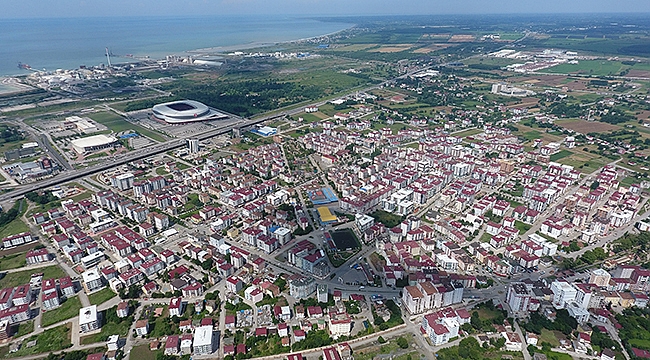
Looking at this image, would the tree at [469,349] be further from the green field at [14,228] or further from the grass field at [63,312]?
the green field at [14,228]

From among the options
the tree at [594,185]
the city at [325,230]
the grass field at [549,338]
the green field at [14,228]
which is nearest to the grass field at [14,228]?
the green field at [14,228]

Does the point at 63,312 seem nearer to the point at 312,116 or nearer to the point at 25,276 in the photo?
the point at 25,276

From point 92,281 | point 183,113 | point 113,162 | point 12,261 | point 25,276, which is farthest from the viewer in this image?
point 183,113

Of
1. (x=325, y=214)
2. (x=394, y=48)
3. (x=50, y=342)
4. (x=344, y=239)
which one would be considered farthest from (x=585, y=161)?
(x=394, y=48)

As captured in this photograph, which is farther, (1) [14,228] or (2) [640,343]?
(1) [14,228]

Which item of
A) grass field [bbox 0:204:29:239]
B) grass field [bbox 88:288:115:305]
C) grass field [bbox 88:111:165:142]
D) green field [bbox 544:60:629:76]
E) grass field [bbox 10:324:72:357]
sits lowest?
grass field [bbox 10:324:72:357]

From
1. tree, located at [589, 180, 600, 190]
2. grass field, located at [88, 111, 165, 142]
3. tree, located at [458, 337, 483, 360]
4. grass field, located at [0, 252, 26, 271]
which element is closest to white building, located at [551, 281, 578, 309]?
tree, located at [458, 337, 483, 360]

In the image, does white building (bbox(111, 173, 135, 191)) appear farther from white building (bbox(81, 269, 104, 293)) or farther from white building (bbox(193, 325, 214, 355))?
white building (bbox(193, 325, 214, 355))

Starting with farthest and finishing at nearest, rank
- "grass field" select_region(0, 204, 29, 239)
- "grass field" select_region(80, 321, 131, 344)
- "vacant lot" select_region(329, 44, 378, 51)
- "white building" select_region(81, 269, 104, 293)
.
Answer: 1. "vacant lot" select_region(329, 44, 378, 51)
2. "grass field" select_region(0, 204, 29, 239)
3. "white building" select_region(81, 269, 104, 293)
4. "grass field" select_region(80, 321, 131, 344)
